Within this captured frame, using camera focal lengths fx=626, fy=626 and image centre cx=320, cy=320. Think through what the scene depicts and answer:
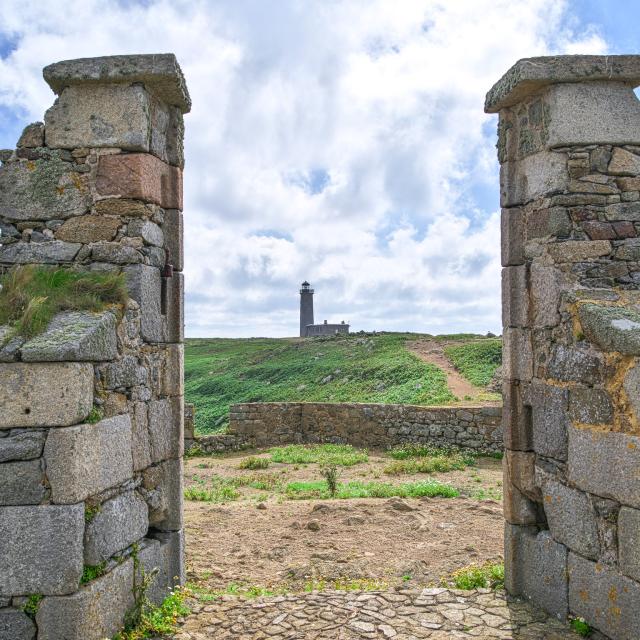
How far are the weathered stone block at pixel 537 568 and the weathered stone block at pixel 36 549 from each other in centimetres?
404

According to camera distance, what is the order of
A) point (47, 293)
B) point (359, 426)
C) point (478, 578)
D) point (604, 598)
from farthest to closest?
point (359, 426), point (478, 578), point (47, 293), point (604, 598)

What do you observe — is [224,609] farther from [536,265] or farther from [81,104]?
[81,104]

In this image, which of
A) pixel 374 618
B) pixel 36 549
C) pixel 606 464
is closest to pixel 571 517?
pixel 606 464

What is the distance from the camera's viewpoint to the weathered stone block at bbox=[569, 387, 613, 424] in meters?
4.91

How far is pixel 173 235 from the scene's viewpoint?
20.4 ft

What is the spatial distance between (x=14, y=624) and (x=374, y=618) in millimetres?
2898

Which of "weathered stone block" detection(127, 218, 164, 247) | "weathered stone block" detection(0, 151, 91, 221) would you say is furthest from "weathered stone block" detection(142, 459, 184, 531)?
"weathered stone block" detection(0, 151, 91, 221)

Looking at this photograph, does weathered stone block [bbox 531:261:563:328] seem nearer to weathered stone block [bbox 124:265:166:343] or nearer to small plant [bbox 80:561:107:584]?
weathered stone block [bbox 124:265:166:343]

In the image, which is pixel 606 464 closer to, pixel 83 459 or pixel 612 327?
pixel 612 327

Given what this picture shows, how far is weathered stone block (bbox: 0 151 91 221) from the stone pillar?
4.12 m

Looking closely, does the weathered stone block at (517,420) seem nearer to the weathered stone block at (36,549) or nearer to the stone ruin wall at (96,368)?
the stone ruin wall at (96,368)

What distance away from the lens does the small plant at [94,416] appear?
4621mm

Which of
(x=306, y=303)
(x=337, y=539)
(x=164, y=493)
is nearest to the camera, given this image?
(x=164, y=493)

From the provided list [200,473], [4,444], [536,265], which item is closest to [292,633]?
[4,444]
